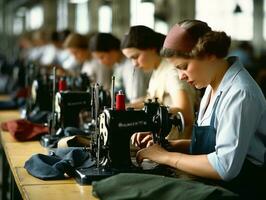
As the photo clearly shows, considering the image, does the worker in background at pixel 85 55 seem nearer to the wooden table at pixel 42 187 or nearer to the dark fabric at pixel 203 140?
the wooden table at pixel 42 187

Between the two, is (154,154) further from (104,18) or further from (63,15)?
(63,15)

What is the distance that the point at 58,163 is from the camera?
8.14 ft

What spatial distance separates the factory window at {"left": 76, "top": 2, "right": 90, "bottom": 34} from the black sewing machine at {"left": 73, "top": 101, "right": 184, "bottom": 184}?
13.2 metres

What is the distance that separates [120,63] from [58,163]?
101 inches

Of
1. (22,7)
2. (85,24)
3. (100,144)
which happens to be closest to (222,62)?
(100,144)

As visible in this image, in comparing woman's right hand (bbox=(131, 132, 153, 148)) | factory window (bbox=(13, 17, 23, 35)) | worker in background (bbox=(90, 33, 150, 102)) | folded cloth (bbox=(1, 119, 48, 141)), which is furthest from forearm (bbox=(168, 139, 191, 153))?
factory window (bbox=(13, 17, 23, 35))

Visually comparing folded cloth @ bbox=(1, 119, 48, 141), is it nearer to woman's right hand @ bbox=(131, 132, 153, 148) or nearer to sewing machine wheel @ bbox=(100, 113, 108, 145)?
woman's right hand @ bbox=(131, 132, 153, 148)

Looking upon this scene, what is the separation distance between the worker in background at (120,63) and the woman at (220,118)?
1.88 m

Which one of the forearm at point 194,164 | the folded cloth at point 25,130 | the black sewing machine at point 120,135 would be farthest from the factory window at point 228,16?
the forearm at point 194,164

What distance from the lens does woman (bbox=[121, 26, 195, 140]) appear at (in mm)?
3236

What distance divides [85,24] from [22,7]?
511 centimetres

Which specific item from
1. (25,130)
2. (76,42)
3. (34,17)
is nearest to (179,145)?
(25,130)

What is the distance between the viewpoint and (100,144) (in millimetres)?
2480

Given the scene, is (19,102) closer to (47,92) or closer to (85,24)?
(47,92)
